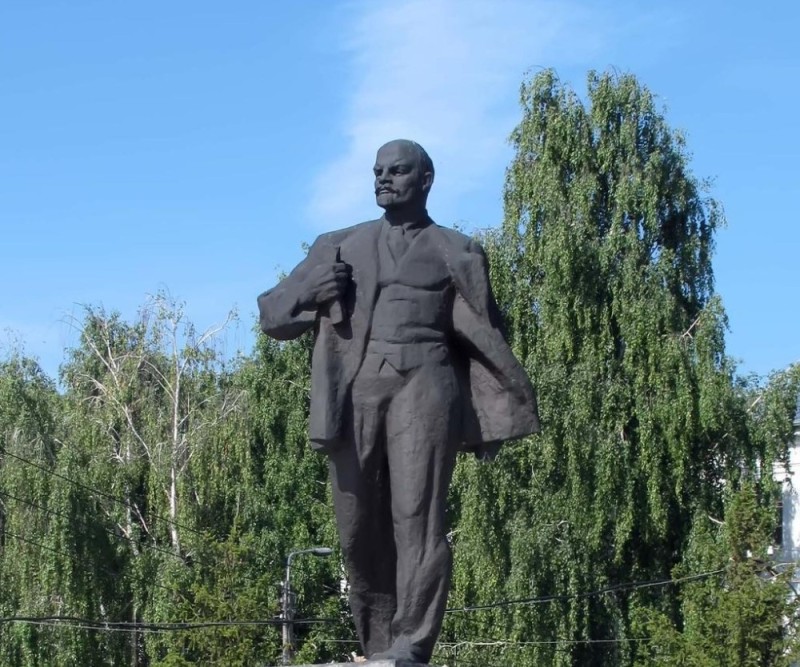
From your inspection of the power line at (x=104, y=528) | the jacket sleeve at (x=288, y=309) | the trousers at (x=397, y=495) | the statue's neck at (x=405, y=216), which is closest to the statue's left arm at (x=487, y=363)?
the trousers at (x=397, y=495)

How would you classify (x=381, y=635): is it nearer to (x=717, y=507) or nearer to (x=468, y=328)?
(x=468, y=328)

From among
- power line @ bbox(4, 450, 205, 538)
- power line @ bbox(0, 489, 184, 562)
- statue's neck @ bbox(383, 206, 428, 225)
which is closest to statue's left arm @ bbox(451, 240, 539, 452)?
Result: statue's neck @ bbox(383, 206, 428, 225)

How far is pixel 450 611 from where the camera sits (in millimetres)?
26453

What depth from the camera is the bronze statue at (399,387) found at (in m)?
7.55

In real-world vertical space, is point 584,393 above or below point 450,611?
above

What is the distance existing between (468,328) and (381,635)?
4.72ft

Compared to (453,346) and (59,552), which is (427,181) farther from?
(59,552)

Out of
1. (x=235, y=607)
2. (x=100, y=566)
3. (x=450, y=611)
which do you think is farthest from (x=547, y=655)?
(x=100, y=566)

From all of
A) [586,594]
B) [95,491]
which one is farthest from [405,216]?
[95,491]

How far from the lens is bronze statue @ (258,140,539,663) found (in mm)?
7551

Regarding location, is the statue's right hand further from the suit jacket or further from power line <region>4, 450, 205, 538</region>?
power line <region>4, 450, 205, 538</region>

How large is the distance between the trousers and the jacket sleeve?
341 mm

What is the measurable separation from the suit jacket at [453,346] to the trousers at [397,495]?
10 centimetres

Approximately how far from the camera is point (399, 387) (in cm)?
762
